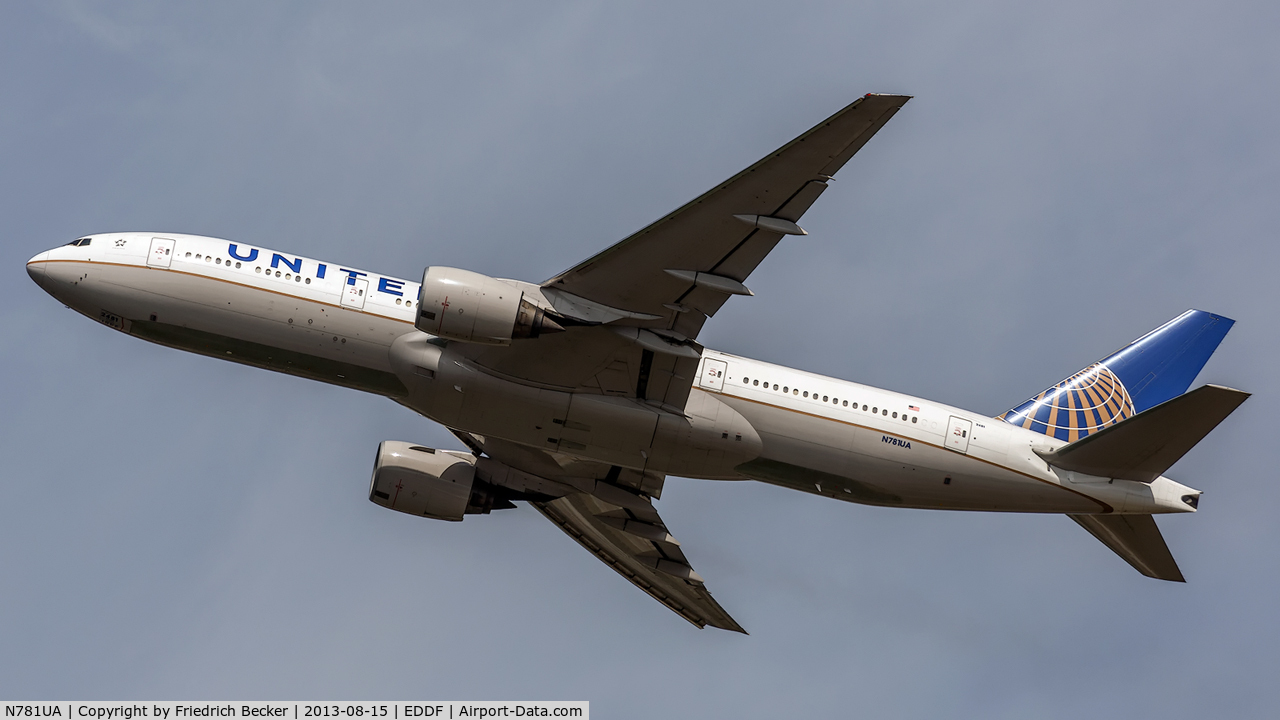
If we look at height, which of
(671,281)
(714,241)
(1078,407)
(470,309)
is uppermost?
(714,241)

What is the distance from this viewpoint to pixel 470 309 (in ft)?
91.0

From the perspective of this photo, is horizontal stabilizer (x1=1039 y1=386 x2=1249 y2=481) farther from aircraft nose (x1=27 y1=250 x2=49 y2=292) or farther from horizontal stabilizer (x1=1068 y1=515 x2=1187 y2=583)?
aircraft nose (x1=27 y1=250 x2=49 y2=292)

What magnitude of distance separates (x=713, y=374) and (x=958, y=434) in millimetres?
7115

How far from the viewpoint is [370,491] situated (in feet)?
113

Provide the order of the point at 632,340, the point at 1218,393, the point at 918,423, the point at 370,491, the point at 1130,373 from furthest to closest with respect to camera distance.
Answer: the point at 1130,373
the point at 370,491
the point at 918,423
the point at 632,340
the point at 1218,393

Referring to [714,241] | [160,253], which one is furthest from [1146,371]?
[160,253]

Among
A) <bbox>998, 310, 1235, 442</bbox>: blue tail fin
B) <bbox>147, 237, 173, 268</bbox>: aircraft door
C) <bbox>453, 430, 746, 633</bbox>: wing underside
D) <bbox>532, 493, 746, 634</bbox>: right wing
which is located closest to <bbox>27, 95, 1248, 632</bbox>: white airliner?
<bbox>147, 237, 173, 268</bbox>: aircraft door

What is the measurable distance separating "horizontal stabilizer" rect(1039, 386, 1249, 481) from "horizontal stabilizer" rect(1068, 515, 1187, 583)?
180 centimetres

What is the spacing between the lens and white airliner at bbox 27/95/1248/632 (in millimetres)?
28141

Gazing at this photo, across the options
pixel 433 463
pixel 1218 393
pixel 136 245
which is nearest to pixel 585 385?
pixel 433 463

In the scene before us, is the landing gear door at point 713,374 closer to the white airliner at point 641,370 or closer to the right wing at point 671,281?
the white airliner at point 641,370

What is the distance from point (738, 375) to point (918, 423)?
17.1 ft

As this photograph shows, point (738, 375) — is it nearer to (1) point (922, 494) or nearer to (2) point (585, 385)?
(2) point (585, 385)

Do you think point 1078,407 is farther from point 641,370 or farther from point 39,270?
point 39,270
